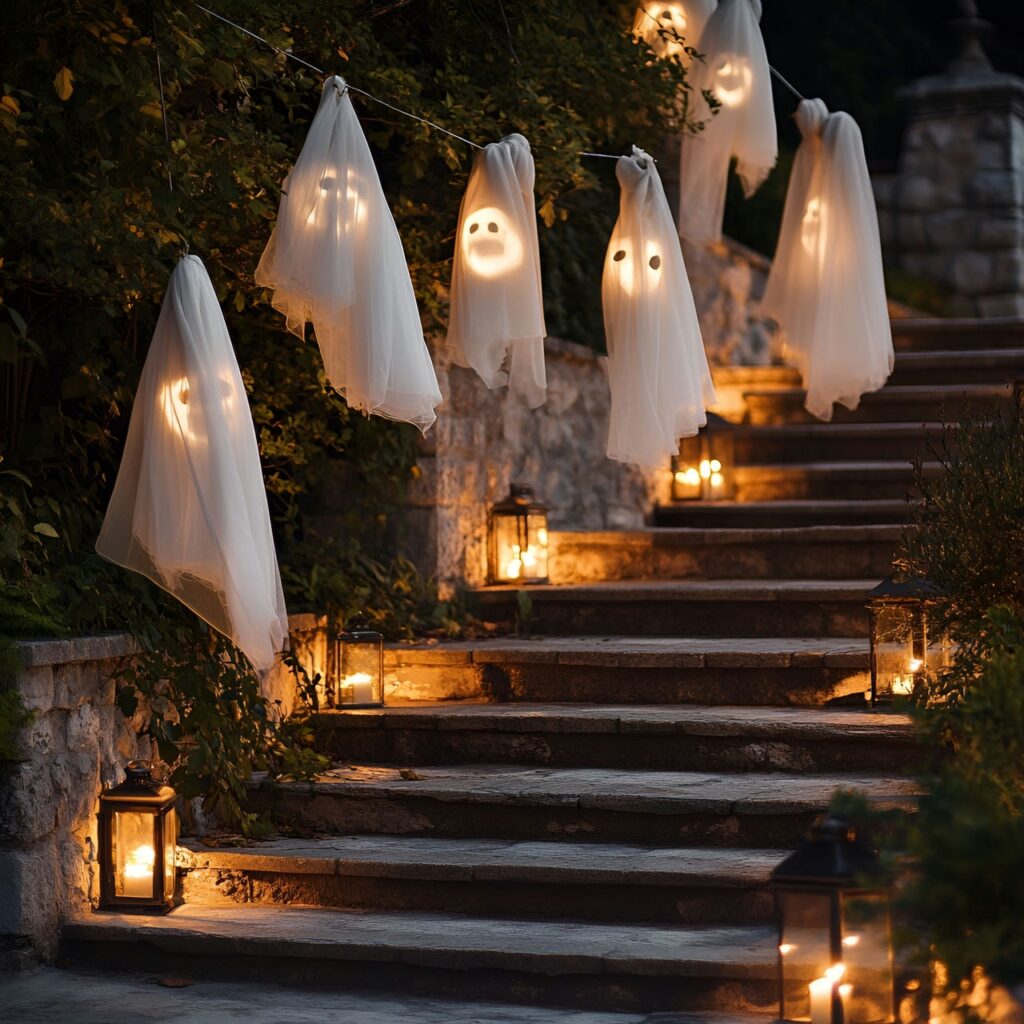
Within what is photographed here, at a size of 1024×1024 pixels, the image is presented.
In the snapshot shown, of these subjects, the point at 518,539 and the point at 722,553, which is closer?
the point at 518,539

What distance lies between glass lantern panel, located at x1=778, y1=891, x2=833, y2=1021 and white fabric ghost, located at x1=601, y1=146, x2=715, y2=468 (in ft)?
7.59

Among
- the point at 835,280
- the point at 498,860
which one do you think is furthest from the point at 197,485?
the point at 835,280

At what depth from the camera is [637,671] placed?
6.00 metres

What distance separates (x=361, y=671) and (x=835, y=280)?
2.26 metres

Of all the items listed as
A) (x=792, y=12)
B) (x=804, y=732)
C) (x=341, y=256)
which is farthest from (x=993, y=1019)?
(x=792, y=12)

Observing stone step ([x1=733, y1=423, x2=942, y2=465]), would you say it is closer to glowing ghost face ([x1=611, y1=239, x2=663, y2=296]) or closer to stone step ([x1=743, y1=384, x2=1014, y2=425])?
stone step ([x1=743, y1=384, x2=1014, y2=425])

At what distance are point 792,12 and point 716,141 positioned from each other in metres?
6.02

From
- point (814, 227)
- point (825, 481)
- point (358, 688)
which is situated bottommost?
point (358, 688)

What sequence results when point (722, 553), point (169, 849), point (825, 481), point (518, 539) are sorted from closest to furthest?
point (169, 849) < point (518, 539) < point (722, 553) < point (825, 481)

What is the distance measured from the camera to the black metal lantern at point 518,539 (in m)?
7.14

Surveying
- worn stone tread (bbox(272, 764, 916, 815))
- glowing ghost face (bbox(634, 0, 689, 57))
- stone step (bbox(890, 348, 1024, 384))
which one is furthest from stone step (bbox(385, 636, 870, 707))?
stone step (bbox(890, 348, 1024, 384))

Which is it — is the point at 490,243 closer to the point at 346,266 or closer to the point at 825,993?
the point at 346,266

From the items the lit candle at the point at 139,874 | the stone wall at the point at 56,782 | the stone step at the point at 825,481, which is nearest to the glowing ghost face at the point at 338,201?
the stone wall at the point at 56,782

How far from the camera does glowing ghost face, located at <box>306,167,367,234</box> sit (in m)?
4.95
